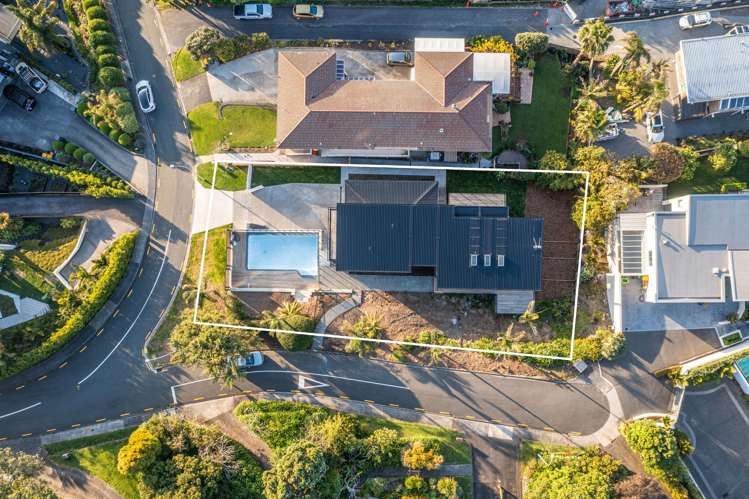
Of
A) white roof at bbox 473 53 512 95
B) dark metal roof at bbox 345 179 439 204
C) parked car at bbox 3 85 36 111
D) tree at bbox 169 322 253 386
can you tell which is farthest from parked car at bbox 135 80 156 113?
white roof at bbox 473 53 512 95

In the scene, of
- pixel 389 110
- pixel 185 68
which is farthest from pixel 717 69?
pixel 185 68

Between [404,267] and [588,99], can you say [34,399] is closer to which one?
[404,267]

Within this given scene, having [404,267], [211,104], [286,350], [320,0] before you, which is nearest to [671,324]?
[404,267]

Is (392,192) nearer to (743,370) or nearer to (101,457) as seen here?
(101,457)

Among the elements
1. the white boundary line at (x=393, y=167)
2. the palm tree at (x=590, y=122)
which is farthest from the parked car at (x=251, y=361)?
the palm tree at (x=590, y=122)

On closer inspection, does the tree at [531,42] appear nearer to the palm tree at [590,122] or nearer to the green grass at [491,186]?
the palm tree at [590,122]
